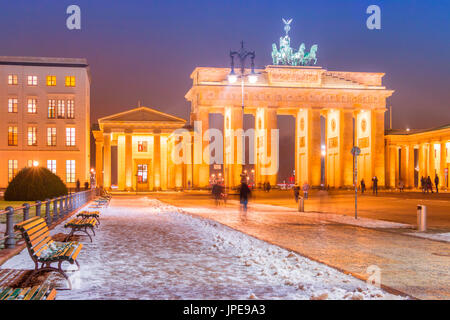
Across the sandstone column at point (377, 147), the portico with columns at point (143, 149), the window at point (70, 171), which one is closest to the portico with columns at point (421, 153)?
the sandstone column at point (377, 147)

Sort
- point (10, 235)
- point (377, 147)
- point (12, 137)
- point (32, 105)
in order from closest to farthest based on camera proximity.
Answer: point (10, 235), point (32, 105), point (12, 137), point (377, 147)

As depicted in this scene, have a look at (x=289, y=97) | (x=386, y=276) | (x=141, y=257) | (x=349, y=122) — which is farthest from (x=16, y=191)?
(x=349, y=122)

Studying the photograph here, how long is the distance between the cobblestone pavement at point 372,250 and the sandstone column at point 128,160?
49438 mm

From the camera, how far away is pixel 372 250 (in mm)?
13086

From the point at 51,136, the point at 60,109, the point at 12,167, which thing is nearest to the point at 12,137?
the point at 12,167

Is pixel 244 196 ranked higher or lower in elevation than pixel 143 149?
lower

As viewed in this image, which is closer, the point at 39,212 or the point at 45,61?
the point at 39,212

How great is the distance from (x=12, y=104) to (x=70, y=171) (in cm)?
1046

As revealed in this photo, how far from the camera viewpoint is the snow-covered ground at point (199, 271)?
802 centimetres

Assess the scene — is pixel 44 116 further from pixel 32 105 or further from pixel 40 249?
pixel 40 249

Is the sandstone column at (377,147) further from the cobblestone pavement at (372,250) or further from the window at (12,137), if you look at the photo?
the cobblestone pavement at (372,250)

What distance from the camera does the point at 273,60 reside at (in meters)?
79.6
